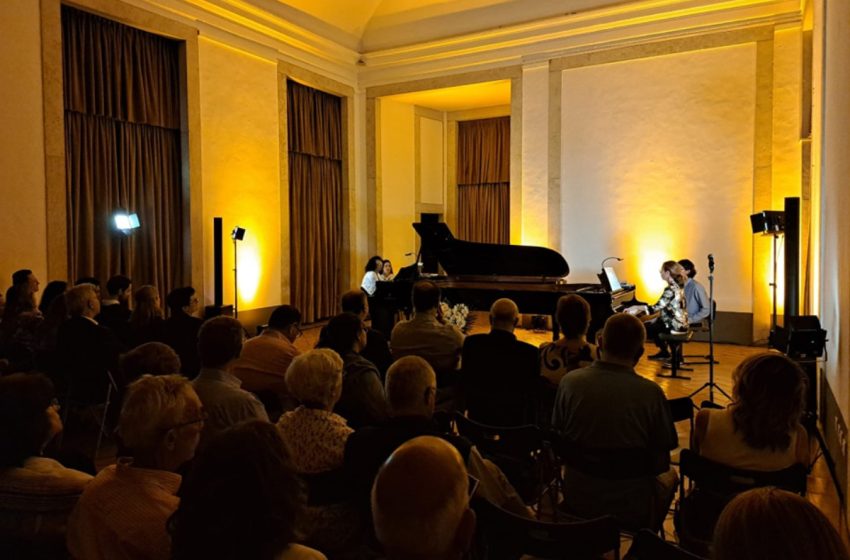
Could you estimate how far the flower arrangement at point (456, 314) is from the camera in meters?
6.86

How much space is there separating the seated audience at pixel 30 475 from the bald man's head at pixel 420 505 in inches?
43.2

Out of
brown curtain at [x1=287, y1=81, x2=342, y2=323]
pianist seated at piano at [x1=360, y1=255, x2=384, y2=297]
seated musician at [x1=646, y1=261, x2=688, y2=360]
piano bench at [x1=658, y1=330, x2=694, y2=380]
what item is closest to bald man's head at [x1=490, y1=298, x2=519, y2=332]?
piano bench at [x1=658, y1=330, x2=694, y2=380]

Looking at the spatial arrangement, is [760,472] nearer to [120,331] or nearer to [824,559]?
[824,559]

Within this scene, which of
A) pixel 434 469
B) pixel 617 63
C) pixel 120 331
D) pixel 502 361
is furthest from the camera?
pixel 617 63

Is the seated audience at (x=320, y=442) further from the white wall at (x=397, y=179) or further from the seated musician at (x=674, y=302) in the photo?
the white wall at (x=397, y=179)

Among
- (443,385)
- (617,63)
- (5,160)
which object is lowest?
(443,385)

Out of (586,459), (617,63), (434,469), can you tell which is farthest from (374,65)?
(434,469)

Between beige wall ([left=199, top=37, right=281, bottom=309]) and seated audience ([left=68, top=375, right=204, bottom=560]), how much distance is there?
7.41m

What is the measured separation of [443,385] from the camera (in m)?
3.96

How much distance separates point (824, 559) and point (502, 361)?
251cm

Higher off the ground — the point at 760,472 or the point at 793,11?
the point at 793,11

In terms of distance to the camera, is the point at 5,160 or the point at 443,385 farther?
the point at 5,160

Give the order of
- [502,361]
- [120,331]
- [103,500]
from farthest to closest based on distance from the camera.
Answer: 1. [120,331]
2. [502,361]
3. [103,500]

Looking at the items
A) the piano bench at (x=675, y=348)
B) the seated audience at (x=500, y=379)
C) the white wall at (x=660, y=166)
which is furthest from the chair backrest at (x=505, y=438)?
the white wall at (x=660, y=166)
